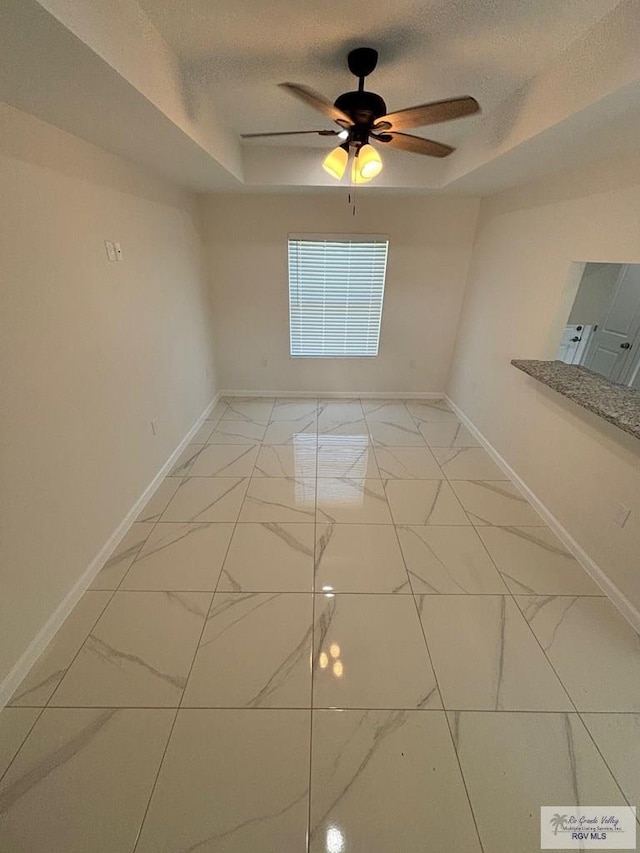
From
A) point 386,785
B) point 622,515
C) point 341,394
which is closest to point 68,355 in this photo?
point 386,785

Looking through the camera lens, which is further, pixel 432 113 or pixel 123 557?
pixel 123 557

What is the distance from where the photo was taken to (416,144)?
1.79m

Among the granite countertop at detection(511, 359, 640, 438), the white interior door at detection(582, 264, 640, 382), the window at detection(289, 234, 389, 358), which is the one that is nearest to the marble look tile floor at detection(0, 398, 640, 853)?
the granite countertop at detection(511, 359, 640, 438)

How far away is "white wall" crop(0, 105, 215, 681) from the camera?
1354 mm

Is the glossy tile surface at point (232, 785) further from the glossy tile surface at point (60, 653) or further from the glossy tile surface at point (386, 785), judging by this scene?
the glossy tile surface at point (60, 653)

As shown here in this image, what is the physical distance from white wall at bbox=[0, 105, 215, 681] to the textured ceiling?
0.74 metres

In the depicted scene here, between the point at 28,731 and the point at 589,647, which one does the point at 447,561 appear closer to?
the point at 589,647

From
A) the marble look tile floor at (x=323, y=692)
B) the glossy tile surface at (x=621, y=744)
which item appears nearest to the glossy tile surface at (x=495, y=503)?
the marble look tile floor at (x=323, y=692)

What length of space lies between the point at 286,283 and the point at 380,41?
93.9 inches

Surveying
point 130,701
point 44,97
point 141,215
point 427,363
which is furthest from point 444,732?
point 427,363

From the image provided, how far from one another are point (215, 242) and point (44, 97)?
2.37m

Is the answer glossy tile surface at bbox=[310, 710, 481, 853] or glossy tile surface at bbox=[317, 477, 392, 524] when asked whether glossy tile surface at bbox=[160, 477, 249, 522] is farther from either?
glossy tile surface at bbox=[310, 710, 481, 853]

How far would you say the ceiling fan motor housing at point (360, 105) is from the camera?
1517mm

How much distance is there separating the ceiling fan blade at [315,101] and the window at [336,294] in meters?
2.09
